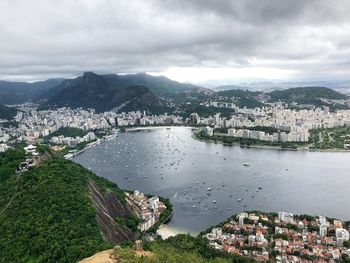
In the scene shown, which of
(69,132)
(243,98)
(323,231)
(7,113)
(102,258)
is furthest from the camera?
(243,98)

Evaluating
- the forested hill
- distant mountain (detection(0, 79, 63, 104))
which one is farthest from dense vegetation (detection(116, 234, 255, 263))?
distant mountain (detection(0, 79, 63, 104))

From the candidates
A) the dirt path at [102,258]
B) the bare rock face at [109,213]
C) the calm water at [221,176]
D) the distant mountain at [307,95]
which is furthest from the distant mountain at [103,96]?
the dirt path at [102,258]

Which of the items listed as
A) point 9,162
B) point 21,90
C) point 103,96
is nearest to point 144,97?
point 103,96

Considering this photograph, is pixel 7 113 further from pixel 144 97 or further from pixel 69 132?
pixel 144 97

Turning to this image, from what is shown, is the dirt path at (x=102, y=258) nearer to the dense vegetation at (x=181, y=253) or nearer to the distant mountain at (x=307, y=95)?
the dense vegetation at (x=181, y=253)

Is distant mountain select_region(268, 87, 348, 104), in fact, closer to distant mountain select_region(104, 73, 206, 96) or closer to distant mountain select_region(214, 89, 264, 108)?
distant mountain select_region(214, 89, 264, 108)

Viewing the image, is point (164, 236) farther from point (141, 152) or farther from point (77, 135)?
point (77, 135)
